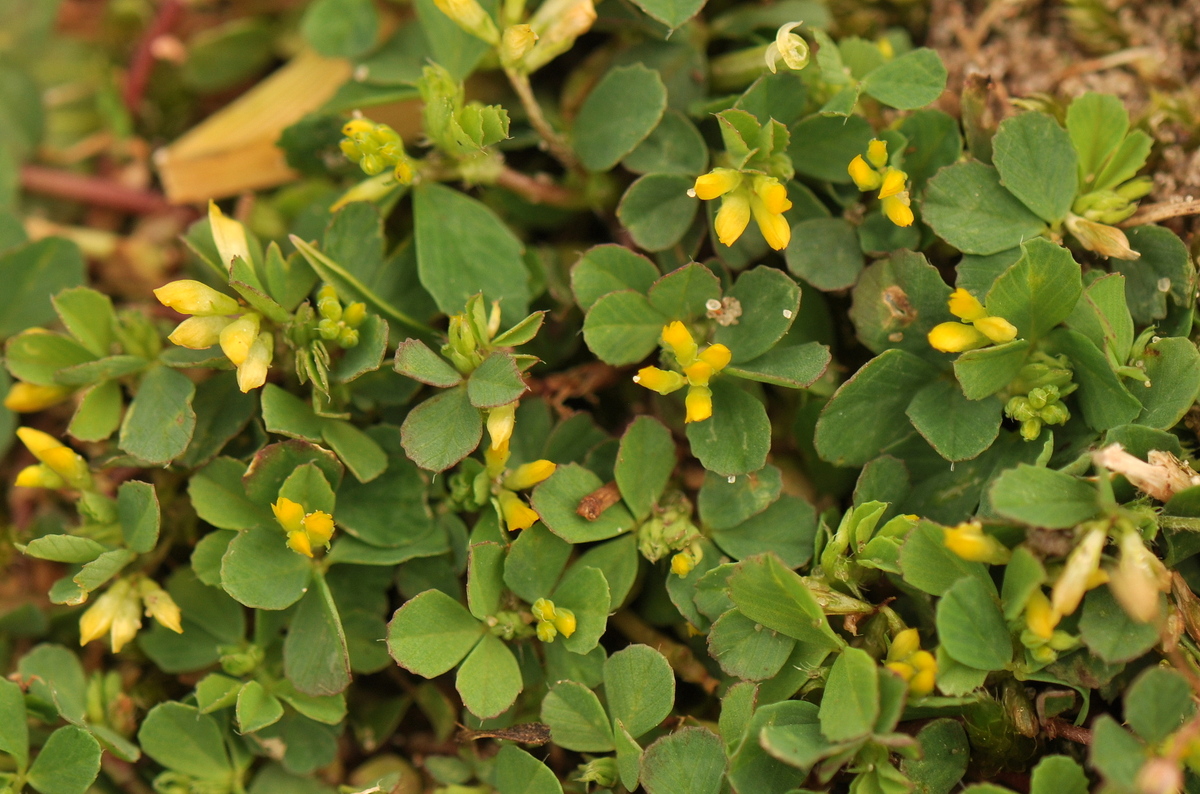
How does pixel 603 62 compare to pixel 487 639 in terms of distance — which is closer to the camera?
pixel 487 639

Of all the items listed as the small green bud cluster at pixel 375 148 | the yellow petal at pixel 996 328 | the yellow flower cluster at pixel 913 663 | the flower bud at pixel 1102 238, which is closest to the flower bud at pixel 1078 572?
the yellow flower cluster at pixel 913 663

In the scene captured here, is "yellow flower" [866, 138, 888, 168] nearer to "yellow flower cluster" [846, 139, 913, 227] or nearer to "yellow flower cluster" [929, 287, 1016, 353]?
"yellow flower cluster" [846, 139, 913, 227]

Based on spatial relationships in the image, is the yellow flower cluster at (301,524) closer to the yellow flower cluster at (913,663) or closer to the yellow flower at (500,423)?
the yellow flower at (500,423)

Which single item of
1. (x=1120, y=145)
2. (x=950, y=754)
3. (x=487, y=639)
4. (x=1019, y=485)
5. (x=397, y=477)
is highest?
(x=1120, y=145)

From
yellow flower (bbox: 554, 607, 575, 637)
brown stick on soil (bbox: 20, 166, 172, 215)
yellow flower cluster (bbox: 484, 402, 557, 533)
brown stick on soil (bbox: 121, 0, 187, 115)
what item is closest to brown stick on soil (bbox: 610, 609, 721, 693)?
yellow flower (bbox: 554, 607, 575, 637)

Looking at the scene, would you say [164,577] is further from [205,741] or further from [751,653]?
[751,653]

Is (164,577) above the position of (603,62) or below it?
below

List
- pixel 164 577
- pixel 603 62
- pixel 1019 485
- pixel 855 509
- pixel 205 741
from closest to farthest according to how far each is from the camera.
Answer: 1. pixel 1019 485
2. pixel 855 509
3. pixel 205 741
4. pixel 164 577
5. pixel 603 62

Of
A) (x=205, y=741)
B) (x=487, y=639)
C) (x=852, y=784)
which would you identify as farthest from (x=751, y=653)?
(x=205, y=741)
